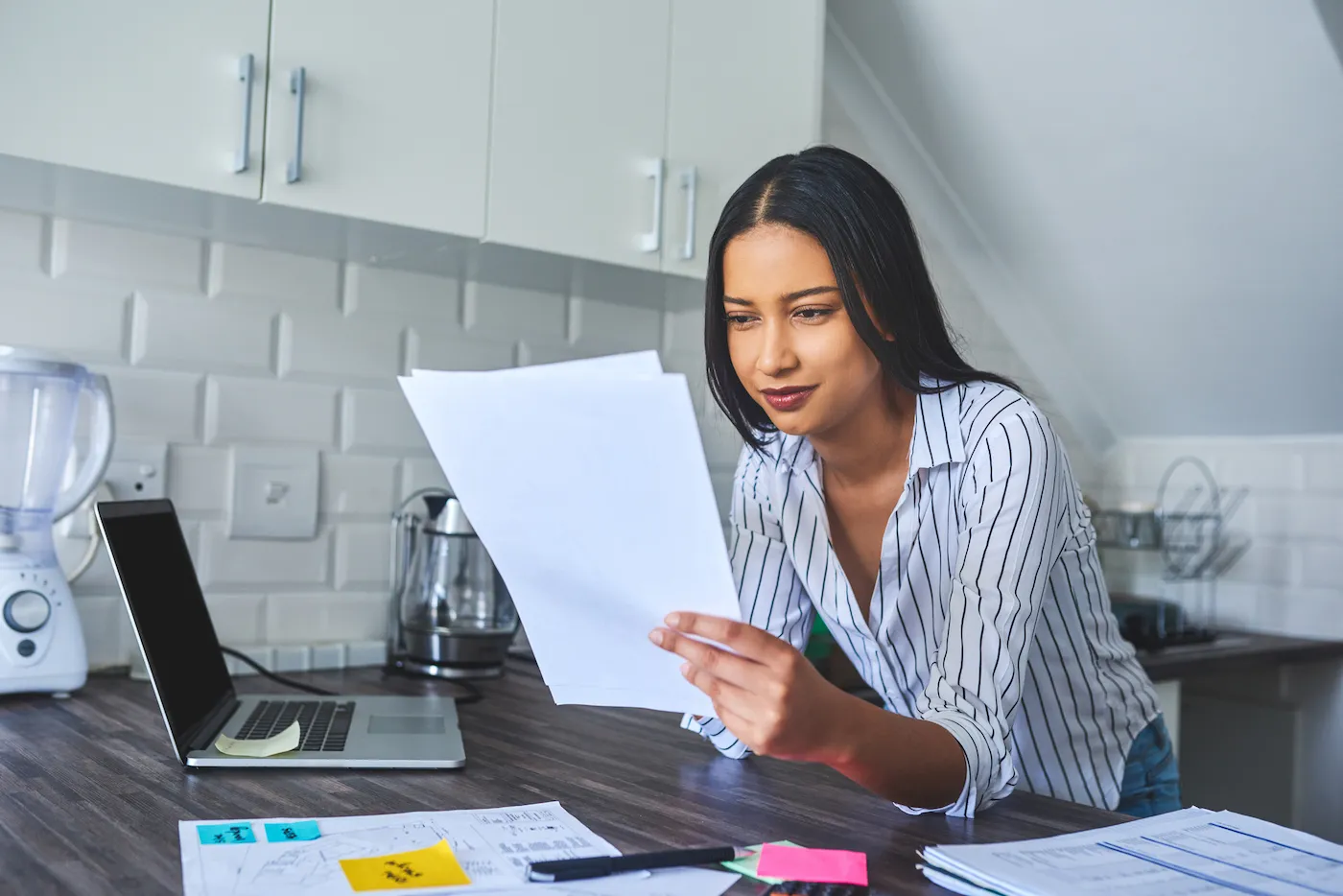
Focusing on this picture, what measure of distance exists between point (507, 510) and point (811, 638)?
44.4 inches

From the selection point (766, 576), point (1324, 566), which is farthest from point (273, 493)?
point (1324, 566)

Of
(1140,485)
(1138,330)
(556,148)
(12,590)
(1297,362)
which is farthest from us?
(1140,485)

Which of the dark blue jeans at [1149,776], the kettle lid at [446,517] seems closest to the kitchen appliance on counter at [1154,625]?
the dark blue jeans at [1149,776]

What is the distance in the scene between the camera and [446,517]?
5.72 feet

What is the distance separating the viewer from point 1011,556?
1.05m

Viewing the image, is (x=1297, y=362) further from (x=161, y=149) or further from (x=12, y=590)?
(x=12, y=590)

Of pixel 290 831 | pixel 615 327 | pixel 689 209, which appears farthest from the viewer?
pixel 615 327

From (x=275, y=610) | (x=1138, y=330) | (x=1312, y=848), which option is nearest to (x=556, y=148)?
(x=275, y=610)

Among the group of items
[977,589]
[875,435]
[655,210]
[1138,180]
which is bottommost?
[977,589]

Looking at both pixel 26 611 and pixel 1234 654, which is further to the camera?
pixel 1234 654

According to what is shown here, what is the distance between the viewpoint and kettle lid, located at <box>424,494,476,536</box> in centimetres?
173

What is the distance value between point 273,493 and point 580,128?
0.71 metres

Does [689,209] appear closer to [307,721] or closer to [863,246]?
[863,246]

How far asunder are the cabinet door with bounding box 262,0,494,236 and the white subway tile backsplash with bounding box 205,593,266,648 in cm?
62
